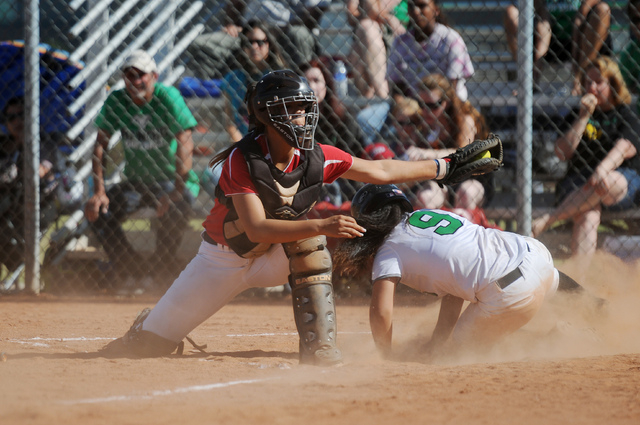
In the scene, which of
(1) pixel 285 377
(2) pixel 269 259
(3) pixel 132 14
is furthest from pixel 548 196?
(3) pixel 132 14

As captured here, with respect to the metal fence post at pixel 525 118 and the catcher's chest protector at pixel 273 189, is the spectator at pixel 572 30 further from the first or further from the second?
the catcher's chest protector at pixel 273 189

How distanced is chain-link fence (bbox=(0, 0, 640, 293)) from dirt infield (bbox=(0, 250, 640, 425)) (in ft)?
3.56

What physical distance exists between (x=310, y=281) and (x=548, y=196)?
10.9 feet

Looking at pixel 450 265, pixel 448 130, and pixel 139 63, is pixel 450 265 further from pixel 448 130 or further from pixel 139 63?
pixel 139 63

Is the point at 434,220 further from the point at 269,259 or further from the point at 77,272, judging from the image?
the point at 77,272

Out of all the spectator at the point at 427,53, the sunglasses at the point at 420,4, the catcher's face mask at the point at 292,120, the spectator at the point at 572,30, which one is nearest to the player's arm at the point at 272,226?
the catcher's face mask at the point at 292,120

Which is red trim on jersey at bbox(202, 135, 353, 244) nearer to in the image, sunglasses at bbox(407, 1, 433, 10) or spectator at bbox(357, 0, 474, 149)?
spectator at bbox(357, 0, 474, 149)

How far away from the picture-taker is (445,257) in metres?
3.63

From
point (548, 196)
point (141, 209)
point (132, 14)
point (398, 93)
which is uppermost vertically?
point (132, 14)

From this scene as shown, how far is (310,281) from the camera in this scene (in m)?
3.57

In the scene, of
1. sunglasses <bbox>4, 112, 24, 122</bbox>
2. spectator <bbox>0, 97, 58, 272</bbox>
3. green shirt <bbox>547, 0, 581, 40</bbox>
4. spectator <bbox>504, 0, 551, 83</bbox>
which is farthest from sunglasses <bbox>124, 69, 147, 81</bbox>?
green shirt <bbox>547, 0, 581, 40</bbox>

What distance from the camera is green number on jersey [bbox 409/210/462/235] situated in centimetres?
376

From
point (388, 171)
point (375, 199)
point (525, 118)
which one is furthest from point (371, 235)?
point (525, 118)

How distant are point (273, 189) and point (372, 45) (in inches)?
131
